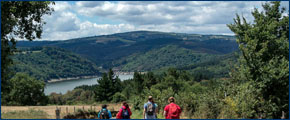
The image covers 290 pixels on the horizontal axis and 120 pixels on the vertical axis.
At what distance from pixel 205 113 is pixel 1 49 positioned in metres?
12.8

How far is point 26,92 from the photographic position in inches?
2672

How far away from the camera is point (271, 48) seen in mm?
22172

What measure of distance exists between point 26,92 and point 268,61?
57897mm

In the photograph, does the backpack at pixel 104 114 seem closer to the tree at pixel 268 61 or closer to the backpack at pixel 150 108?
the backpack at pixel 150 108

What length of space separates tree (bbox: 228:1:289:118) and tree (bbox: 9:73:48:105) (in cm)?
5481

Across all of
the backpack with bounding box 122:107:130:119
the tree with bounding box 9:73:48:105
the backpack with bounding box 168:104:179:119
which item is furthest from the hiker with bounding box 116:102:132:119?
the tree with bounding box 9:73:48:105

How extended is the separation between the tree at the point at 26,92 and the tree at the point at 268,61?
2158 inches

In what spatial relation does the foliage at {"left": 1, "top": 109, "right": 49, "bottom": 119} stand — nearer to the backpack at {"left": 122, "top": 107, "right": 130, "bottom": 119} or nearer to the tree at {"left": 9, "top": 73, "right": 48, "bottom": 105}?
the backpack at {"left": 122, "top": 107, "right": 130, "bottom": 119}

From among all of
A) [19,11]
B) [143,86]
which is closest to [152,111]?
[19,11]

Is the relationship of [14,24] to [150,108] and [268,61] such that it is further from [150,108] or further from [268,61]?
[268,61]

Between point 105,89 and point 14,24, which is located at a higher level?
point 14,24

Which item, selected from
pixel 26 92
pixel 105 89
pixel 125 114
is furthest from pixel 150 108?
pixel 105 89

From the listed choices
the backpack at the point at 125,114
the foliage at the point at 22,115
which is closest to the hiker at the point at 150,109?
the backpack at the point at 125,114

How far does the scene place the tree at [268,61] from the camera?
20.9m
